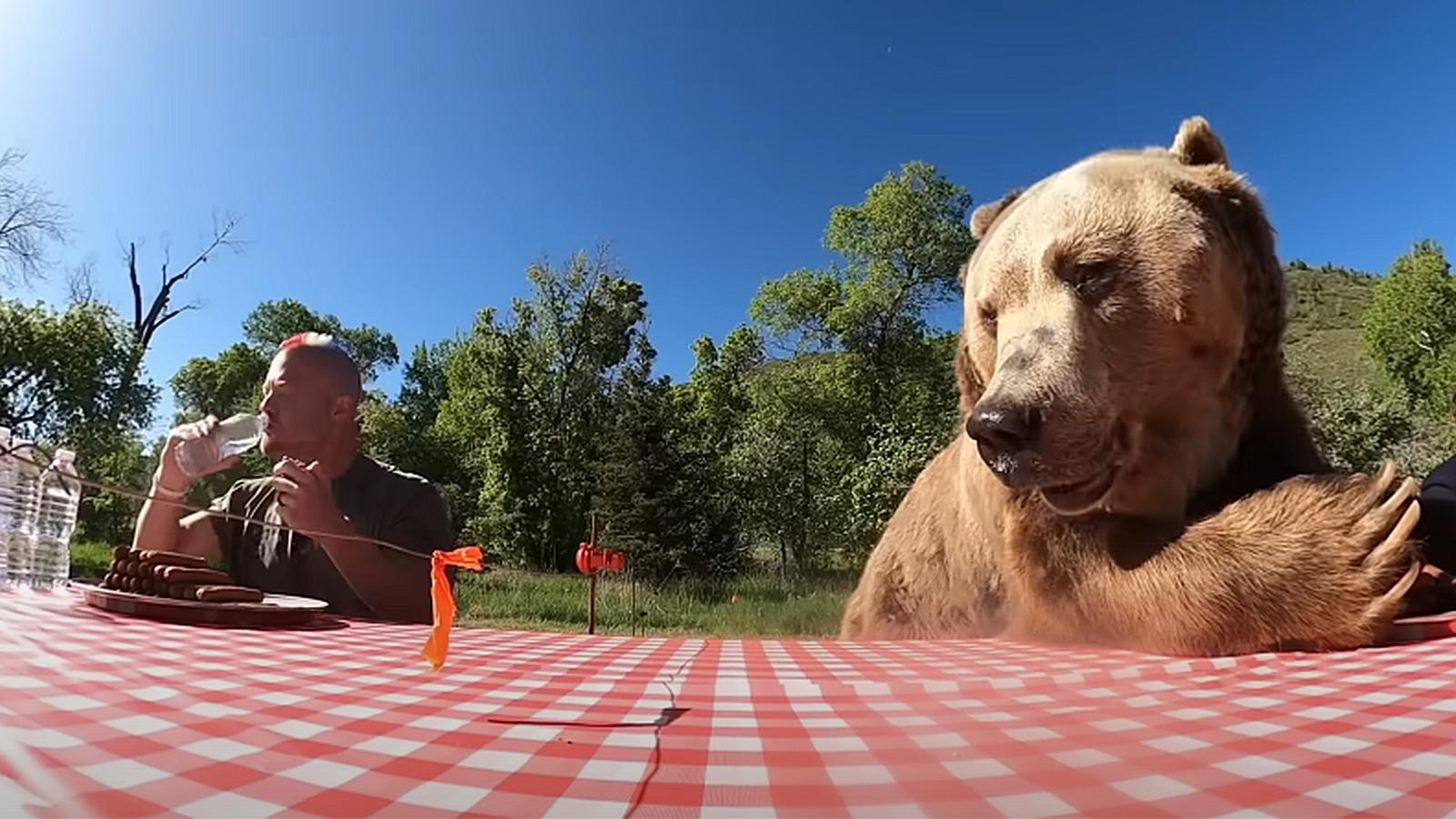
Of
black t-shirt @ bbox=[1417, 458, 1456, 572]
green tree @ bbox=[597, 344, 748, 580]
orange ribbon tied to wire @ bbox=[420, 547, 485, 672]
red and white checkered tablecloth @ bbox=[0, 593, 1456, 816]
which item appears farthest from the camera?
green tree @ bbox=[597, 344, 748, 580]

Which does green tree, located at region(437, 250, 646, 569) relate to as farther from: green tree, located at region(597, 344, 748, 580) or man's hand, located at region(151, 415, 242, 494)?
man's hand, located at region(151, 415, 242, 494)

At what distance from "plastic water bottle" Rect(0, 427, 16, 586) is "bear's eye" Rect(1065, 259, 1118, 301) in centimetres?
86

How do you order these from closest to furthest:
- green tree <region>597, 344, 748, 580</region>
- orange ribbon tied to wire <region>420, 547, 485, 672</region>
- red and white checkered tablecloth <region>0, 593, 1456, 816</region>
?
1. red and white checkered tablecloth <region>0, 593, 1456, 816</region>
2. orange ribbon tied to wire <region>420, 547, 485, 672</region>
3. green tree <region>597, 344, 748, 580</region>

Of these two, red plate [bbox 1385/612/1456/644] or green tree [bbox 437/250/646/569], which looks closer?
red plate [bbox 1385/612/1456/644]

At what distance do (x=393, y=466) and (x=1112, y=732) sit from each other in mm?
671

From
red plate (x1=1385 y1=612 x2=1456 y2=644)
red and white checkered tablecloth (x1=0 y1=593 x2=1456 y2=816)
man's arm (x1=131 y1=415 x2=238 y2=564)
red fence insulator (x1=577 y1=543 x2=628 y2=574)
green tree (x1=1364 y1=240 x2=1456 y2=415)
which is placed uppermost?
green tree (x1=1364 y1=240 x2=1456 y2=415)

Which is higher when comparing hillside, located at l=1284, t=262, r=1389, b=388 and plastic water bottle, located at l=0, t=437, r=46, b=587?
hillside, located at l=1284, t=262, r=1389, b=388

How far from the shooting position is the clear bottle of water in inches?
25.4

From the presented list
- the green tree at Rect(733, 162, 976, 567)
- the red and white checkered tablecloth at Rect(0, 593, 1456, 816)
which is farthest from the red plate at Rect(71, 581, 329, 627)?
the green tree at Rect(733, 162, 976, 567)

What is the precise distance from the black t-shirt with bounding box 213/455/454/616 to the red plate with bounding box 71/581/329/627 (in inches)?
2.5

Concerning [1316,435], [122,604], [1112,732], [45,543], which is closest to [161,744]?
[122,604]

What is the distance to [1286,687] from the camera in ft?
1.75

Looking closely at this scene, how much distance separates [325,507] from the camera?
→ 0.79m

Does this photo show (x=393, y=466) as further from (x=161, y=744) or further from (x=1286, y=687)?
(x=1286, y=687)
